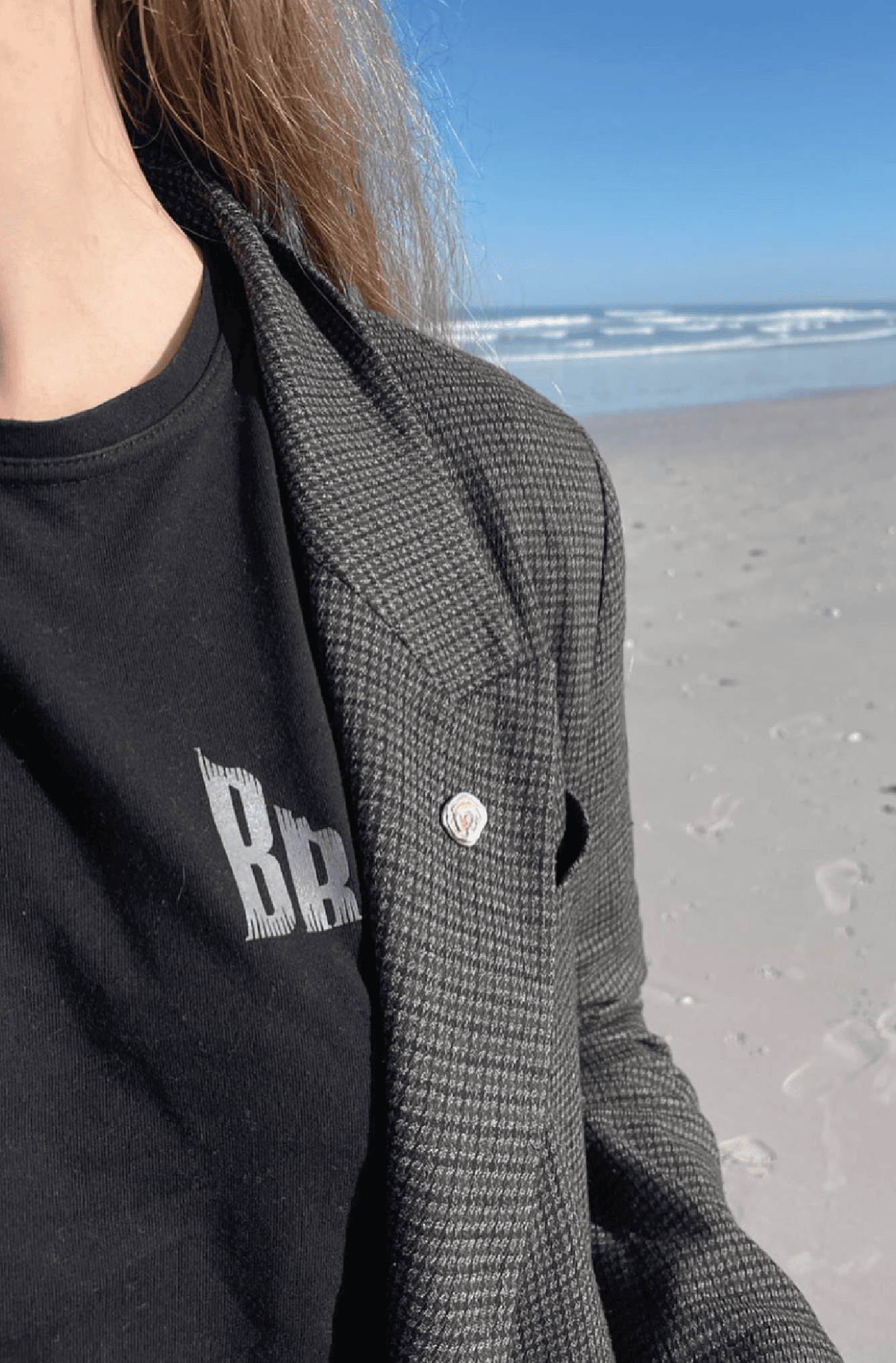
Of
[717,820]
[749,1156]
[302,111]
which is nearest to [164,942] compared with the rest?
[302,111]

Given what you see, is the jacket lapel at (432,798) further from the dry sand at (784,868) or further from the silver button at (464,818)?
the dry sand at (784,868)

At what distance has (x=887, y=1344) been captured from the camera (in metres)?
1.88

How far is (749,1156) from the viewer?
7.52 ft

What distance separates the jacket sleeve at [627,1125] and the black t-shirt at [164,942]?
24 centimetres

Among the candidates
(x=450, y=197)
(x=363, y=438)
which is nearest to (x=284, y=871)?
(x=363, y=438)

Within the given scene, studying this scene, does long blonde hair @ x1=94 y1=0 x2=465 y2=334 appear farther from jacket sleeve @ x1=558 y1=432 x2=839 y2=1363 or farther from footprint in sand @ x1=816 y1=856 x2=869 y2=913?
footprint in sand @ x1=816 y1=856 x2=869 y2=913

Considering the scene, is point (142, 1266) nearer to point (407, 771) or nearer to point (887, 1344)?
point (407, 771)

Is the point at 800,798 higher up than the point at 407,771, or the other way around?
the point at 407,771

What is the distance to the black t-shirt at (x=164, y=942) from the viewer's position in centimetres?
81

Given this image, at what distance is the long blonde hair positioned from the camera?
1160 mm

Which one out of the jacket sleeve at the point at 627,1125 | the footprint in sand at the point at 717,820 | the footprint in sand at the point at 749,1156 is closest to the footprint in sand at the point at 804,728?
the footprint in sand at the point at 717,820

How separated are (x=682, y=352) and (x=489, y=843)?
22.1m

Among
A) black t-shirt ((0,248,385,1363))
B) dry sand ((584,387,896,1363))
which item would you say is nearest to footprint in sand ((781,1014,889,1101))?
dry sand ((584,387,896,1363))

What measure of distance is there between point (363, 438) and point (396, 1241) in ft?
2.17
